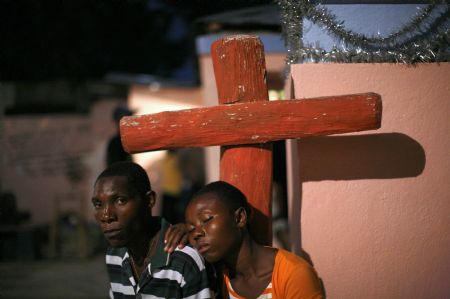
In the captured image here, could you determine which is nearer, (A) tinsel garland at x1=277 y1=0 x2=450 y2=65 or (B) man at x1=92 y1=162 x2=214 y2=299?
(B) man at x1=92 y1=162 x2=214 y2=299

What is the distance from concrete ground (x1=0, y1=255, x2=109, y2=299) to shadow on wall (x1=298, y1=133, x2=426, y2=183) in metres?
4.52

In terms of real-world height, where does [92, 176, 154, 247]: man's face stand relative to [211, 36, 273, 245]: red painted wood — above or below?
below

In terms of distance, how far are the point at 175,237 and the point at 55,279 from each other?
226 inches

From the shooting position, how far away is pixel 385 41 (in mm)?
3189

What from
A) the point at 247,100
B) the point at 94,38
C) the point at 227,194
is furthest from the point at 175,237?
the point at 94,38

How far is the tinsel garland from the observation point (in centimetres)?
318

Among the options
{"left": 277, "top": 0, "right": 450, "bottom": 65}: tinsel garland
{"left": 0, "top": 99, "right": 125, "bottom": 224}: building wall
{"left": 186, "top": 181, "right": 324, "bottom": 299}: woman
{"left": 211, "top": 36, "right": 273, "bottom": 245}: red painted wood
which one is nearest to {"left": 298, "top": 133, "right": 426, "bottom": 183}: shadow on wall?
{"left": 211, "top": 36, "right": 273, "bottom": 245}: red painted wood

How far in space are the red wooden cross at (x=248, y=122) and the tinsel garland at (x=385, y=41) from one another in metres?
0.50

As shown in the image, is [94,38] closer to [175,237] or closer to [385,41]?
[385,41]

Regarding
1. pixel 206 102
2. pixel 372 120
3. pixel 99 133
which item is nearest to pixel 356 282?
pixel 372 120

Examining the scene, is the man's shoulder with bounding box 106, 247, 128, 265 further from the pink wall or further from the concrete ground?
the concrete ground

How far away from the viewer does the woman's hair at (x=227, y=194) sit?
2641mm

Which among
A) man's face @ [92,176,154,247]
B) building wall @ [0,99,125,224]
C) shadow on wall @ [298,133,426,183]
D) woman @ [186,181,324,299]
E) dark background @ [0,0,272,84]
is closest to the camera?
woman @ [186,181,324,299]

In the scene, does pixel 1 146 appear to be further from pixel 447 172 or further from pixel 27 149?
pixel 447 172
